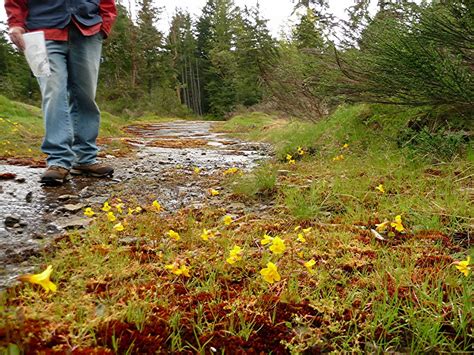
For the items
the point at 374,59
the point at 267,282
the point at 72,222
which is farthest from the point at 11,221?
the point at 374,59

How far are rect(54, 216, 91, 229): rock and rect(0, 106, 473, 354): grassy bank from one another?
0.11 metres

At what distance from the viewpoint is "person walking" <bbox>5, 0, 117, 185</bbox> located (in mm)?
3270

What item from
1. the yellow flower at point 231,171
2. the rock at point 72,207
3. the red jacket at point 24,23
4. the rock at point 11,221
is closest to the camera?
the rock at point 11,221

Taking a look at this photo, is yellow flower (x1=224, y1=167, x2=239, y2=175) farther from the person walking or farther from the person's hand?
the person's hand

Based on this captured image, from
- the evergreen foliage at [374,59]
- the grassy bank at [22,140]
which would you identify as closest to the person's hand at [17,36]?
the grassy bank at [22,140]

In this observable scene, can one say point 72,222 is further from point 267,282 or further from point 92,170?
point 92,170

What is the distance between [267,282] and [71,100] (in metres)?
3.25

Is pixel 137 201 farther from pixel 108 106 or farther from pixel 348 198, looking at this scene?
pixel 108 106

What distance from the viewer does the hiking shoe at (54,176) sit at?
3082 millimetres

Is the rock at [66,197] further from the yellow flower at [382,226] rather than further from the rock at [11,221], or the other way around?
the yellow flower at [382,226]

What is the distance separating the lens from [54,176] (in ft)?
10.1

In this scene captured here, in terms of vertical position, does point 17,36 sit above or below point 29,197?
above

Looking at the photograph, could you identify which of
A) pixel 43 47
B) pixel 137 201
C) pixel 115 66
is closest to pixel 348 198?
pixel 137 201

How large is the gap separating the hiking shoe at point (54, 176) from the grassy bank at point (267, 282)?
0.89m
